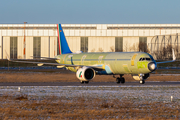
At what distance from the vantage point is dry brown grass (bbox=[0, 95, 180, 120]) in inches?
585

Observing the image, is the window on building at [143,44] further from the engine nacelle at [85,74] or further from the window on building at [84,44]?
the engine nacelle at [85,74]

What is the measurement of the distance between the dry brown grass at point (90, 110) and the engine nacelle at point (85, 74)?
1840cm

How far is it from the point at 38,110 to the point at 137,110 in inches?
197

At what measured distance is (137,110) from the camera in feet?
54.9

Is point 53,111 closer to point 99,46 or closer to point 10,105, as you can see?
point 10,105

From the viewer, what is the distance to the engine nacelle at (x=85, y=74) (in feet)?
126

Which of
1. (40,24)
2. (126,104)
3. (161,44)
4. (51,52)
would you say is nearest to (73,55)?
(126,104)

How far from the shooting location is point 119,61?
127ft

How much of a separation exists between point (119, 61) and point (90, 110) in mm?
22420

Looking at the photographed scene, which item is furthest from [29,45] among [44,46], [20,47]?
[44,46]

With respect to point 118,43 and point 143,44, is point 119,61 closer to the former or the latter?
point 143,44

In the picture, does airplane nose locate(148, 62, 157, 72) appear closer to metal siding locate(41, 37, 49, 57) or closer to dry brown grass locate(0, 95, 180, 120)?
dry brown grass locate(0, 95, 180, 120)

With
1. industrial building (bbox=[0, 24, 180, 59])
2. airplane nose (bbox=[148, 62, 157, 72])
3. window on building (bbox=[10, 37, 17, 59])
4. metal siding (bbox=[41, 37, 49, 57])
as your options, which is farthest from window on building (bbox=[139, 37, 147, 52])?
airplane nose (bbox=[148, 62, 157, 72])

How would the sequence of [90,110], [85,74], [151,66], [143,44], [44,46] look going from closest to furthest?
[90,110] < [151,66] < [85,74] < [143,44] < [44,46]
